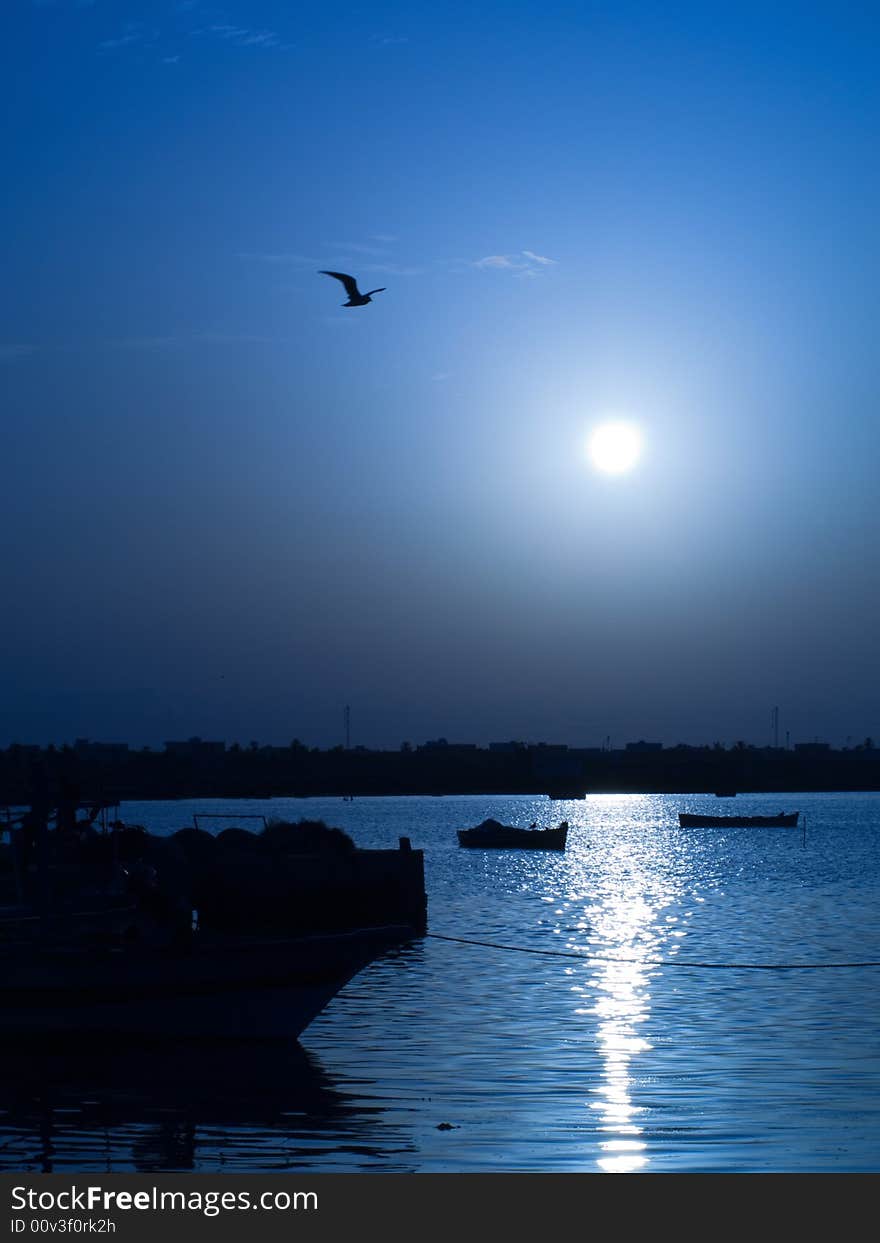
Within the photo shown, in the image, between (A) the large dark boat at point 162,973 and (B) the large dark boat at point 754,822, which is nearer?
(A) the large dark boat at point 162,973

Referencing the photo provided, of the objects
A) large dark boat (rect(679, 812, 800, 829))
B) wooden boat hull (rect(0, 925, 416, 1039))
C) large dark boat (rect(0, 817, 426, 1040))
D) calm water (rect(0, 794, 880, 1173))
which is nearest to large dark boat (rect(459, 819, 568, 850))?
large dark boat (rect(679, 812, 800, 829))

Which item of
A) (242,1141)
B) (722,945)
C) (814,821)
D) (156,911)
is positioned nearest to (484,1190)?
(242,1141)

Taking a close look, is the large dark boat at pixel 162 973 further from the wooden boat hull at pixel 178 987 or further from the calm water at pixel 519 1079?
the calm water at pixel 519 1079

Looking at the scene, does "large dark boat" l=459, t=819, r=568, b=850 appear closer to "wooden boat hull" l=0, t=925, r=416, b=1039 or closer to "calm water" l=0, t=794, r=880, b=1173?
"calm water" l=0, t=794, r=880, b=1173

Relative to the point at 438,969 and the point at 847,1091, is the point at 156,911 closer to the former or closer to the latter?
the point at 847,1091

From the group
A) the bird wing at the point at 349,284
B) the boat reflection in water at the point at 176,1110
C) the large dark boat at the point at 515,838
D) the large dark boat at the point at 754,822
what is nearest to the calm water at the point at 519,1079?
the boat reflection in water at the point at 176,1110

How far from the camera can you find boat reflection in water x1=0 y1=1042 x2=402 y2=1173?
16859 mm

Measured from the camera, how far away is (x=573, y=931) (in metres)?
49.0

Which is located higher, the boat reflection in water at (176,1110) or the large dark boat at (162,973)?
the large dark boat at (162,973)

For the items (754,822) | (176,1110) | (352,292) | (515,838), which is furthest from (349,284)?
(754,822)

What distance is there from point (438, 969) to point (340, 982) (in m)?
13.2

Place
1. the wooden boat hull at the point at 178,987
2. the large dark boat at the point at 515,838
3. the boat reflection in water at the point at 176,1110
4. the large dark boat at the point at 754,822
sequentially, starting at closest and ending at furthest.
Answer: the boat reflection in water at the point at 176,1110 → the wooden boat hull at the point at 178,987 → the large dark boat at the point at 515,838 → the large dark boat at the point at 754,822

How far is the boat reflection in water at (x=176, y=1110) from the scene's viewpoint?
16.9m

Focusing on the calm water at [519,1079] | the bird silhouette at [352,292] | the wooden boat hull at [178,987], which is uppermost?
the bird silhouette at [352,292]
